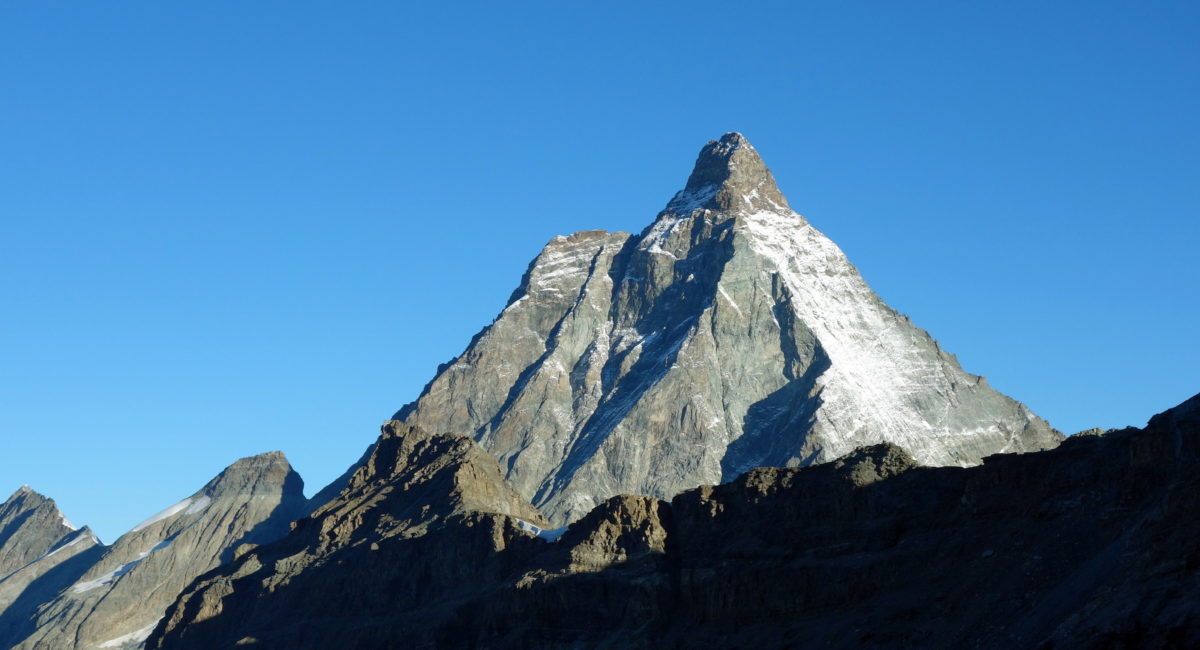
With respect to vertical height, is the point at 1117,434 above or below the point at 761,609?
above

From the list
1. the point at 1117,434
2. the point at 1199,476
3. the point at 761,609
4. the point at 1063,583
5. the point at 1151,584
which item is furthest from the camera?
the point at 761,609

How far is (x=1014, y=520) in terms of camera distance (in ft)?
570

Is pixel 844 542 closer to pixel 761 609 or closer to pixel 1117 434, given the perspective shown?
pixel 761 609

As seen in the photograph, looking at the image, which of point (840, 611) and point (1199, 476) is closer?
point (1199, 476)

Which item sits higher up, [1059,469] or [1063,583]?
[1059,469]

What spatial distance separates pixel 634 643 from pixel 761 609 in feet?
57.9

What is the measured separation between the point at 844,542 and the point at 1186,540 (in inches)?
2566

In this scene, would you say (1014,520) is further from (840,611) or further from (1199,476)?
(1199,476)

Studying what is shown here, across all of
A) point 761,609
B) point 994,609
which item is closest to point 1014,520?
point 994,609

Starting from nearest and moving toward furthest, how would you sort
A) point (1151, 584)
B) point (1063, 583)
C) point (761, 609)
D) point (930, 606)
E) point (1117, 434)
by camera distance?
point (1151, 584)
point (1063, 583)
point (930, 606)
point (1117, 434)
point (761, 609)

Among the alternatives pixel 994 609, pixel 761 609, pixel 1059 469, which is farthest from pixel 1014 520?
pixel 761 609

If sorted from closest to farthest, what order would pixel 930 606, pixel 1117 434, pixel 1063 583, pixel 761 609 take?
pixel 1063 583, pixel 930 606, pixel 1117 434, pixel 761 609

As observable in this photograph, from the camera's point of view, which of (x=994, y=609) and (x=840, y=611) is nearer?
(x=994, y=609)

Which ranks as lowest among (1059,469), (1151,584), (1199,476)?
(1151,584)
